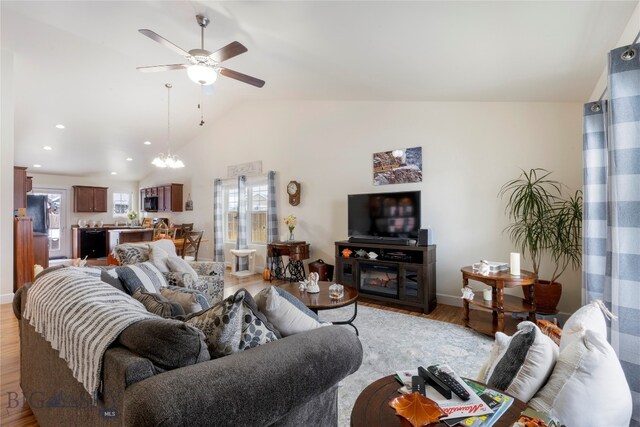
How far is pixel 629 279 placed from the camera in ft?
4.36

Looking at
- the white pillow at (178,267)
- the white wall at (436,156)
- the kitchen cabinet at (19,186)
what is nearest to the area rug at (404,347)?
the white wall at (436,156)

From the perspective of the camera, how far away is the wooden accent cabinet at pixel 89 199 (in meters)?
8.26

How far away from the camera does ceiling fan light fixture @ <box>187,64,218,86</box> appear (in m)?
2.62

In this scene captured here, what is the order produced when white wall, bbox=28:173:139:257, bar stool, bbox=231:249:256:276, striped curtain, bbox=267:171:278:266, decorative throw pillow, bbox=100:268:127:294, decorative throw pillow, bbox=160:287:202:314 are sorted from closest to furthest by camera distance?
decorative throw pillow, bbox=160:287:202:314 < decorative throw pillow, bbox=100:268:127:294 < striped curtain, bbox=267:171:278:266 < bar stool, bbox=231:249:256:276 < white wall, bbox=28:173:139:257

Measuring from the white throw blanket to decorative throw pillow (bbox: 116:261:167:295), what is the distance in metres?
0.43

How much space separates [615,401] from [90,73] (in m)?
6.19

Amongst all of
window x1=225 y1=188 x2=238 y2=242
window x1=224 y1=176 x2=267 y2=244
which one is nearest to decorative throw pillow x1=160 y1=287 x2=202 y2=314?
window x1=224 y1=176 x2=267 y2=244

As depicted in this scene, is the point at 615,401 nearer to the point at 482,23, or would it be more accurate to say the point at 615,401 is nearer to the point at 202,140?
the point at 482,23

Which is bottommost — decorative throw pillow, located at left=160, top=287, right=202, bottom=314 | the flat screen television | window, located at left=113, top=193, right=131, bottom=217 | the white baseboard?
the white baseboard

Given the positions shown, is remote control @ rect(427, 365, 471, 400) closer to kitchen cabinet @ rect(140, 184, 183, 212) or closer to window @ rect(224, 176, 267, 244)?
window @ rect(224, 176, 267, 244)

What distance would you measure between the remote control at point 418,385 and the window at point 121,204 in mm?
10354

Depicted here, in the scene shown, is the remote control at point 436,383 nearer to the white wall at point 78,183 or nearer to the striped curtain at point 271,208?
the striped curtain at point 271,208

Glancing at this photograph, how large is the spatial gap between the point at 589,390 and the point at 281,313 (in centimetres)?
115

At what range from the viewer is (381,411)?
1.04 meters
